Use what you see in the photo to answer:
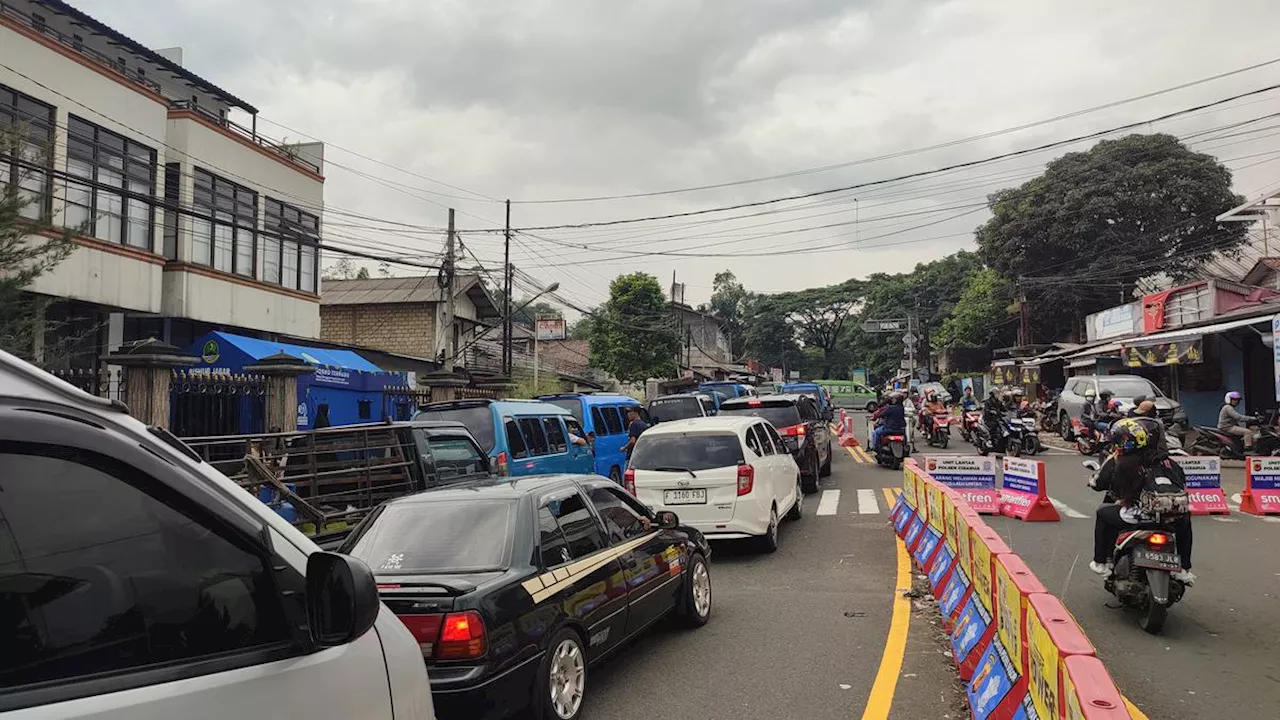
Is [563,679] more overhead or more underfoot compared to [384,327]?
more underfoot

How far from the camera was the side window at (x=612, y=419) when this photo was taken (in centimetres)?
1608

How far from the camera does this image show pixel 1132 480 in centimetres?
661

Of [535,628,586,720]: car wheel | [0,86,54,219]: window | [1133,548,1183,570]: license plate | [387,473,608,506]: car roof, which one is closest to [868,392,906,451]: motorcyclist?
[1133,548,1183,570]: license plate

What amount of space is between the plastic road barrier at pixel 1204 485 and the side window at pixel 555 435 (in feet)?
28.8

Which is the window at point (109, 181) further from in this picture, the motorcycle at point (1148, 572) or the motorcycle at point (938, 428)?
the motorcycle at point (938, 428)

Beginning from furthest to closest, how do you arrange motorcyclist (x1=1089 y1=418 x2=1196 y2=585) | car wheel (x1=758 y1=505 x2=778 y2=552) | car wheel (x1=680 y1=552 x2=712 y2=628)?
car wheel (x1=758 y1=505 x2=778 y2=552) < car wheel (x1=680 y1=552 x2=712 y2=628) < motorcyclist (x1=1089 y1=418 x2=1196 y2=585)

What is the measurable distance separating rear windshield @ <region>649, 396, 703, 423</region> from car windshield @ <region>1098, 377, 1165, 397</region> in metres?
10.9

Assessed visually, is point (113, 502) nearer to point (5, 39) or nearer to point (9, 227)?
point (9, 227)

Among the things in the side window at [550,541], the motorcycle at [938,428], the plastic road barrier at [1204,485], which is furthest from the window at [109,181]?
the motorcycle at [938,428]

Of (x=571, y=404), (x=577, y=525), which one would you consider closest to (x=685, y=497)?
(x=577, y=525)

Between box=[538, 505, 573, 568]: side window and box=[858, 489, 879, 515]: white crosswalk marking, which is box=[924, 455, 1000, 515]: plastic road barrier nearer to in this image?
box=[858, 489, 879, 515]: white crosswalk marking

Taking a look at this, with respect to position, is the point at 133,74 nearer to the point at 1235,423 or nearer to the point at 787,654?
the point at 787,654

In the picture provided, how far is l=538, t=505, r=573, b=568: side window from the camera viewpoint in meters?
5.06

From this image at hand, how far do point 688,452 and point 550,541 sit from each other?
480cm
